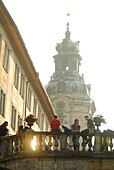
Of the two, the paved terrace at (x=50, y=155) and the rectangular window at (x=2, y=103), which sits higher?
the rectangular window at (x=2, y=103)

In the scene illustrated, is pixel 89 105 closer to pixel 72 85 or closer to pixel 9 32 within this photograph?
pixel 72 85

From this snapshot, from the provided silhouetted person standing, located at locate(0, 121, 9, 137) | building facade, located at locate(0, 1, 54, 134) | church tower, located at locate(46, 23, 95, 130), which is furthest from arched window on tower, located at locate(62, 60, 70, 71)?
silhouetted person standing, located at locate(0, 121, 9, 137)

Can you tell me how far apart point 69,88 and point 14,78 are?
253 feet

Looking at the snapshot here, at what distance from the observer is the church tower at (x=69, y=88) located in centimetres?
11012

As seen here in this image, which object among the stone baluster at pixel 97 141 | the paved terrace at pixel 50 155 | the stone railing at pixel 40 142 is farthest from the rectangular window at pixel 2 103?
the stone baluster at pixel 97 141

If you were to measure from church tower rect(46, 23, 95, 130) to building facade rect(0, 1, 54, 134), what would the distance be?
64134mm

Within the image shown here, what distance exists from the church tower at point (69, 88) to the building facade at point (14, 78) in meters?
64.1

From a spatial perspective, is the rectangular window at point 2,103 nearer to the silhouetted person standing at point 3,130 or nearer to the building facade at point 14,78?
the building facade at point 14,78

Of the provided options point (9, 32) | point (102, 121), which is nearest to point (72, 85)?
point (9, 32)

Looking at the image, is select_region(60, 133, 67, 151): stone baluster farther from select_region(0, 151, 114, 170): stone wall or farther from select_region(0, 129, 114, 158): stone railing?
select_region(0, 151, 114, 170): stone wall

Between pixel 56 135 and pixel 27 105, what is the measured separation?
19.3m

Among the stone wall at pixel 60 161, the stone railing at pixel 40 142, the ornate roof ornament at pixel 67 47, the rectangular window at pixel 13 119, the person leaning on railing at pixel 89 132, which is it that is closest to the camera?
the stone wall at pixel 60 161

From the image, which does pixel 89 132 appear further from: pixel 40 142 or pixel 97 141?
pixel 40 142

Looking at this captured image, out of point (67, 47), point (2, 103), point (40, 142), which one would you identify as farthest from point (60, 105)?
point (40, 142)
